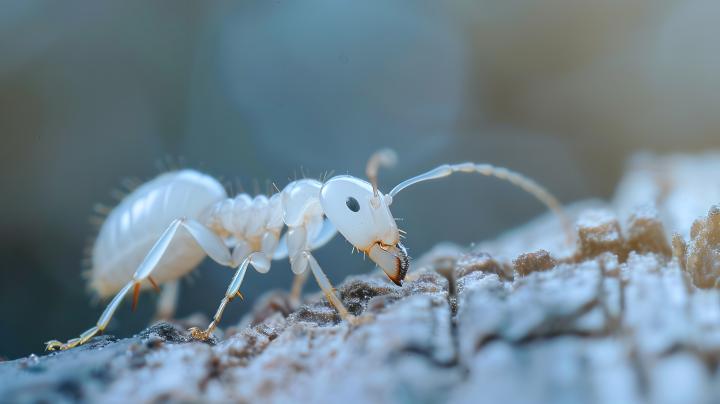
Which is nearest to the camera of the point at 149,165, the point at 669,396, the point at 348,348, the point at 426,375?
the point at 669,396

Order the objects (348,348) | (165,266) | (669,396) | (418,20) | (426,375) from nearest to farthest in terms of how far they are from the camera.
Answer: (669,396), (426,375), (348,348), (165,266), (418,20)

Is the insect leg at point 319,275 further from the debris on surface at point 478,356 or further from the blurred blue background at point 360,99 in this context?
the blurred blue background at point 360,99

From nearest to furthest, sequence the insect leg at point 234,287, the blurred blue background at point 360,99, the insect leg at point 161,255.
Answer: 1. the insect leg at point 234,287
2. the insect leg at point 161,255
3. the blurred blue background at point 360,99

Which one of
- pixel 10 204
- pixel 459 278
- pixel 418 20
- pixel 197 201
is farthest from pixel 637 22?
pixel 10 204

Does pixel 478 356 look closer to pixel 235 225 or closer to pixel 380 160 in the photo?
pixel 380 160

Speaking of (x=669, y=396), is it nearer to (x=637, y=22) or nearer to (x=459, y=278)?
(x=459, y=278)

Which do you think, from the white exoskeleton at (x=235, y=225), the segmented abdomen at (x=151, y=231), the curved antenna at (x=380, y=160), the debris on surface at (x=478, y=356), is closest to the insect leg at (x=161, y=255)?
the white exoskeleton at (x=235, y=225)
